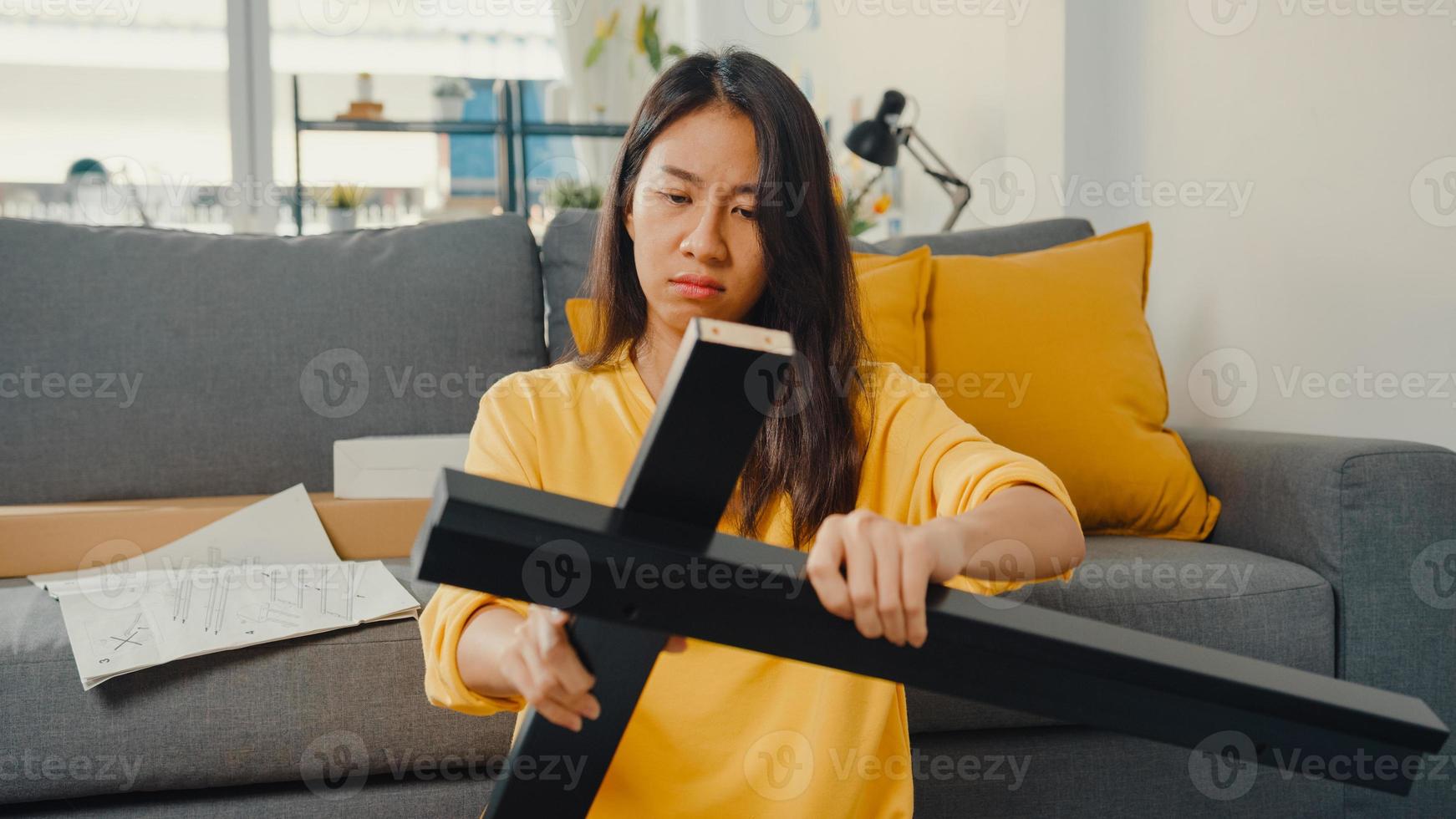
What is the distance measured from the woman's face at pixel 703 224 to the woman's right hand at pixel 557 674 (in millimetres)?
459

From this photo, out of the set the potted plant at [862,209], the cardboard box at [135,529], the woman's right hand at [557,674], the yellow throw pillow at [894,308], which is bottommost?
the cardboard box at [135,529]

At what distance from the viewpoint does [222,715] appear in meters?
1.10

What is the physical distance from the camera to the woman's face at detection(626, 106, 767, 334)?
913mm

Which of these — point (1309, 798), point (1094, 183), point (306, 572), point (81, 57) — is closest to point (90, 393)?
point (306, 572)

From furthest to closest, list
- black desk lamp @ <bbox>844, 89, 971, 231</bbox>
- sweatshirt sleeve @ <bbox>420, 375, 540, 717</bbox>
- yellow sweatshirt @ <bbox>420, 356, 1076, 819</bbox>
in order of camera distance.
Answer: black desk lamp @ <bbox>844, 89, 971, 231</bbox> → yellow sweatshirt @ <bbox>420, 356, 1076, 819</bbox> → sweatshirt sleeve @ <bbox>420, 375, 540, 717</bbox>

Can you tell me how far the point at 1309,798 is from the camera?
1.31 meters

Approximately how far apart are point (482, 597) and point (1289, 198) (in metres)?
1.65

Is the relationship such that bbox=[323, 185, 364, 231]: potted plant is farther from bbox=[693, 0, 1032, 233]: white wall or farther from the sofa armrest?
the sofa armrest

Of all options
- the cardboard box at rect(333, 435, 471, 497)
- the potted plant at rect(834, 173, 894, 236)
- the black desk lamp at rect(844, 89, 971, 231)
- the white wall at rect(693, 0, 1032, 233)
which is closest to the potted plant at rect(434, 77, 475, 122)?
the white wall at rect(693, 0, 1032, 233)

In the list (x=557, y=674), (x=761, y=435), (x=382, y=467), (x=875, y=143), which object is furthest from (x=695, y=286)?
(x=875, y=143)

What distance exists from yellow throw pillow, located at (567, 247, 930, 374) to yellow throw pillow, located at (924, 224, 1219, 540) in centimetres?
4

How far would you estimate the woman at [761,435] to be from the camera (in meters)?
0.88

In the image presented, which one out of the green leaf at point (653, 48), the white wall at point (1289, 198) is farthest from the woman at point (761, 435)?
the green leaf at point (653, 48)

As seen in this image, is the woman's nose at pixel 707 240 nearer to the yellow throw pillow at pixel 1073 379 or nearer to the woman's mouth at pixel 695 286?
the woman's mouth at pixel 695 286
